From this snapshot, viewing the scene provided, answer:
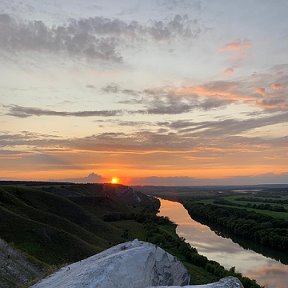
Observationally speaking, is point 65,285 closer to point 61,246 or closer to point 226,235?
point 61,246

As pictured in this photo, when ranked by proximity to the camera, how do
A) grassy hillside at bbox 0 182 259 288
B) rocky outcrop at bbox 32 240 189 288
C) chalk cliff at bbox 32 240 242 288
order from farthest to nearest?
grassy hillside at bbox 0 182 259 288, rocky outcrop at bbox 32 240 189 288, chalk cliff at bbox 32 240 242 288

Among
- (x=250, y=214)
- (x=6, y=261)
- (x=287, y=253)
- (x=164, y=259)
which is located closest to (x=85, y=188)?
(x=250, y=214)

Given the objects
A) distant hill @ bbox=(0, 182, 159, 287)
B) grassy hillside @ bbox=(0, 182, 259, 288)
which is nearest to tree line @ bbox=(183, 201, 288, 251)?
grassy hillside @ bbox=(0, 182, 259, 288)

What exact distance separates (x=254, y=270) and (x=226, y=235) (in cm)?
3764

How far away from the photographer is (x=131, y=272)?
53.9 ft

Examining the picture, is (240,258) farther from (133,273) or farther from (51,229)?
(133,273)

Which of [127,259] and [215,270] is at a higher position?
[127,259]

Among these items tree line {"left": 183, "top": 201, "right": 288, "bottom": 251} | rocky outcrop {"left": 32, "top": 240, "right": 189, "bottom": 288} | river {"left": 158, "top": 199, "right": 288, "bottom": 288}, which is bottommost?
river {"left": 158, "top": 199, "right": 288, "bottom": 288}

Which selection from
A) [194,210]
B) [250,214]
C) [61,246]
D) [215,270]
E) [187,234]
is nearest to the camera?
[61,246]

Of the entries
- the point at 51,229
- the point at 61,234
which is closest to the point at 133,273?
the point at 61,234

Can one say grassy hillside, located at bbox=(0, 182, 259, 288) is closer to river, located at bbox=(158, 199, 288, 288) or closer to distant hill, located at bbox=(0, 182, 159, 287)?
distant hill, located at bbox=(0, 182, 159, 287)

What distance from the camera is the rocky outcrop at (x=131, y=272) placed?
Result: 1577 cm

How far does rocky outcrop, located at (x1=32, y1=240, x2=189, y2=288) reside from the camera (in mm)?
15773

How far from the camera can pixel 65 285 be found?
16844 millimetres
